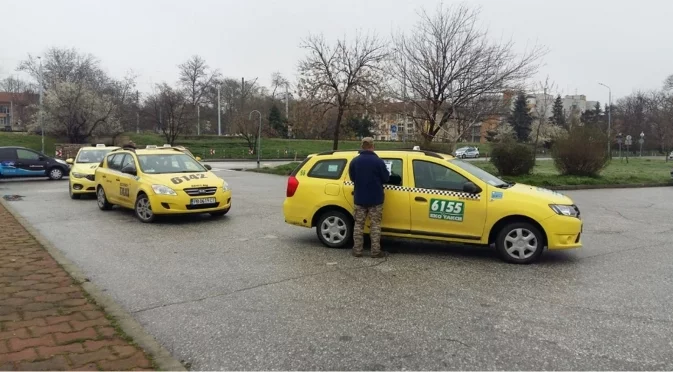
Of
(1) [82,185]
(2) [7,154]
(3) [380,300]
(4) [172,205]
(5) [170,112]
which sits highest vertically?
(5) [170,112]

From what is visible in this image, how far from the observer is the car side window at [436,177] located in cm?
712

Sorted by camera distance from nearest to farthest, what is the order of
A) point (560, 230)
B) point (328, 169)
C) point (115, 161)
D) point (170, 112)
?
point (560, 230) < point (328, 169) < point (115, 161) < point (170, 112)

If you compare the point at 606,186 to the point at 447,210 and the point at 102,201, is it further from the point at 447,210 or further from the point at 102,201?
the point at 102,201

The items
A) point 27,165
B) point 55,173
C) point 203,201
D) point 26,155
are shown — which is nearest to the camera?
point 203,201

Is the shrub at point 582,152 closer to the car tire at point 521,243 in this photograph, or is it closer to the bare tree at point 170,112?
the car tire at point 521,243

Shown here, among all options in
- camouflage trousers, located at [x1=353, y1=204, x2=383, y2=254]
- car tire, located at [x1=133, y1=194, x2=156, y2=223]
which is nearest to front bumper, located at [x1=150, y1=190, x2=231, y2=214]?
car tire, located at [x1=133, y1=194, x2=156, y2=223]

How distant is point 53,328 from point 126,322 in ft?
1.82

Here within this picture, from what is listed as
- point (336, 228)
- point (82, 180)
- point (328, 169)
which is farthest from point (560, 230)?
point (82, 180)

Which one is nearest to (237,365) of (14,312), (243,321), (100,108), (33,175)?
(243,321)

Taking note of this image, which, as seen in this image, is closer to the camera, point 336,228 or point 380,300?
point 380,300

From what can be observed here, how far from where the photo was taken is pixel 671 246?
8.42 metres

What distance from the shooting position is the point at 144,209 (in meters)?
10.3

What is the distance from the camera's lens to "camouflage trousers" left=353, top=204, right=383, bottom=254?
23.2ft

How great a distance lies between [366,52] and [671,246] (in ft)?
63.4
